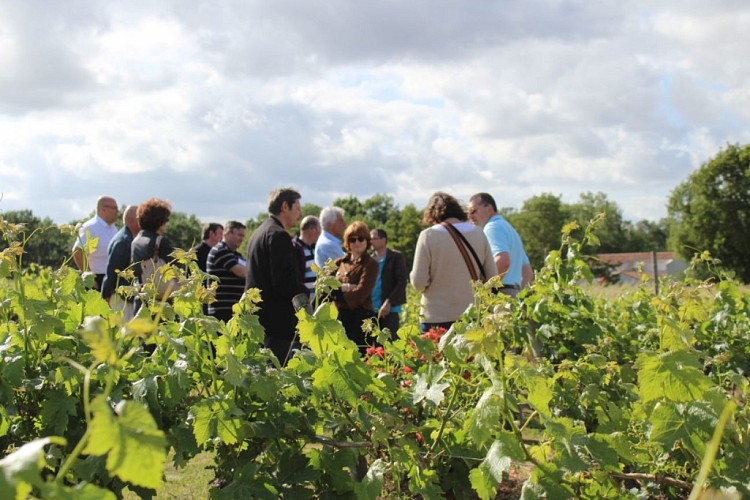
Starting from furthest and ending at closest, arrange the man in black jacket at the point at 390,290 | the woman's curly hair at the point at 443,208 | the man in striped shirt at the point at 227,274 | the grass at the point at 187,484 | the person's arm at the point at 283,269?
the man in black jacket at the point at 390,290 < the man in striped shirt at the point at 227,274 < the woman's curly hair at the point at 443,208 < the person's arm at the point at 283,269 < the grass at the point at 187,484

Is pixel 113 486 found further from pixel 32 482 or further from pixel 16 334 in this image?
pixel 32 482

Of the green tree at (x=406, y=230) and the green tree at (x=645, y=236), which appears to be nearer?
the green tree at (x=406, y=230)

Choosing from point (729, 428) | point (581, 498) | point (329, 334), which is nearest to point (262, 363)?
point (329, 334)

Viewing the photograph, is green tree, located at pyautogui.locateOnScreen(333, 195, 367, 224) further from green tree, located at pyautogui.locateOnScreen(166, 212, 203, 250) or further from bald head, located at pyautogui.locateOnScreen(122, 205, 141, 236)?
bald head, located at pyautogui.locateOnScreen(122, 205, 141, 236)

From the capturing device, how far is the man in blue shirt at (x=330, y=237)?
20.7 feet

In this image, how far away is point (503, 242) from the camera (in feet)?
18.2

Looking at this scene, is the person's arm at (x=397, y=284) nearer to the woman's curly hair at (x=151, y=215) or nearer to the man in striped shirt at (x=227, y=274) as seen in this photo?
the man in striped shirt at (x=227, y=274)

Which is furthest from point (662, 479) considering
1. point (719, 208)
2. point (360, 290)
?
point (719, 208)

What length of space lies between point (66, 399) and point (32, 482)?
1.23 meters

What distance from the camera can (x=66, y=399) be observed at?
1.94m

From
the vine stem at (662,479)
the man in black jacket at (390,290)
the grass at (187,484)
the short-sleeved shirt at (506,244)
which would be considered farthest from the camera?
the man in black jacket at (390,290)

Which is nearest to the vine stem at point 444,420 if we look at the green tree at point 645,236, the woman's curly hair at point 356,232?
the woman's curly hair at point 356,232

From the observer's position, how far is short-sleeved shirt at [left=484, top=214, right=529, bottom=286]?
5.53 m

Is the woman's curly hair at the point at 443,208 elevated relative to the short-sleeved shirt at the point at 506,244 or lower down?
elevated
